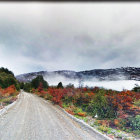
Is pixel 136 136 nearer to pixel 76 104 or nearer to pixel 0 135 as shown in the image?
pixel 0 135

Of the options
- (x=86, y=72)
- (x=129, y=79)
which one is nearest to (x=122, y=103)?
(x=129, y=79)

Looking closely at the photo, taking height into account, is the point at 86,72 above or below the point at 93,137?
above

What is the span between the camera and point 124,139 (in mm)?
3033

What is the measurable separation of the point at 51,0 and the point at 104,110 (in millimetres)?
5929

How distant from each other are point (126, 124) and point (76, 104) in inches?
201

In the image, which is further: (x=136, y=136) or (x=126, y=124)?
(x=126, y=124)

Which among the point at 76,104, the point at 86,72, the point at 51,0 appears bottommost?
the point at 76,104

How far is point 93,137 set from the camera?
3.14 m

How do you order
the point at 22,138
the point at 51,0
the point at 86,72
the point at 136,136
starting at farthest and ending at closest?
the point at 86,72 < the point at 136,136 < the point at 22,138 < the point at 51,0

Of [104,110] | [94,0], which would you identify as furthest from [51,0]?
[104,110]

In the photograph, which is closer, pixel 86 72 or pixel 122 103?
pixel 122 103

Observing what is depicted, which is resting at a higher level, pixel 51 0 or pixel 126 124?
pixel 51 0

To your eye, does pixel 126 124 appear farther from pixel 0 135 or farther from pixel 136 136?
pixel 0 135

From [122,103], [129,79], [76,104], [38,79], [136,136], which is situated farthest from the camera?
[38,79]
